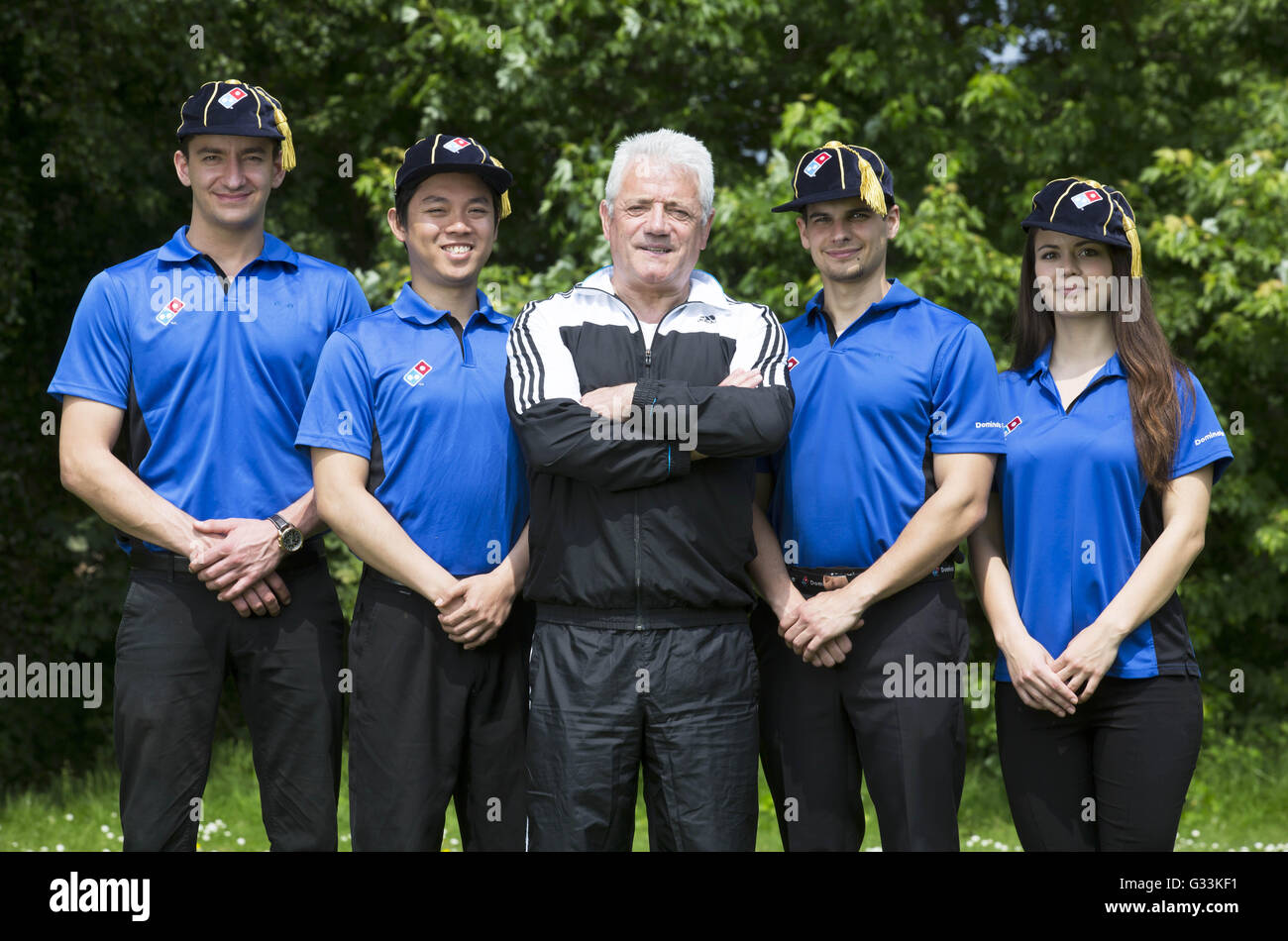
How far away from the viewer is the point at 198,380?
378 cm

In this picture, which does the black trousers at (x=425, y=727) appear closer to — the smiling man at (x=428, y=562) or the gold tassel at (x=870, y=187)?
the smiling man at (x=428, y=562)

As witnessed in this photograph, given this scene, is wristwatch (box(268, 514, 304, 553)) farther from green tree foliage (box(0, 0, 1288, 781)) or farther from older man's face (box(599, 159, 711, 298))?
green tree foliage (box(0, 0, 1288, 781))

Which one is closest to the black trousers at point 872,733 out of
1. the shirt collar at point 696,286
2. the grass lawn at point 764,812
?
the shirt collar at point 696,286

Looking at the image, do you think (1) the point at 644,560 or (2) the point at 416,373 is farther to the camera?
(2) the point at 416,373

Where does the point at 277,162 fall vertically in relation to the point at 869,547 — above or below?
above

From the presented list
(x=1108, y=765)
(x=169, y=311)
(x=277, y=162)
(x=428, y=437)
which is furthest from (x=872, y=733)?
(x=277, y=162)

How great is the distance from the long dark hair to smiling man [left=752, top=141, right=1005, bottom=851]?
11.1 inches

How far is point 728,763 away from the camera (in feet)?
11.1

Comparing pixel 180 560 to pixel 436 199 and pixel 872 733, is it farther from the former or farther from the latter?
pixel 872 733

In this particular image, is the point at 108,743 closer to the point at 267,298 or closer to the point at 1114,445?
the point at 267,298

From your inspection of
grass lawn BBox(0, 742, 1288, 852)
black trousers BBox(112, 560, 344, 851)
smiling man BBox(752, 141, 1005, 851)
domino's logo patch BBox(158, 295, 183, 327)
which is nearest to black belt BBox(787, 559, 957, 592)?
smiling man BBox(752, 141, 1005, 851)

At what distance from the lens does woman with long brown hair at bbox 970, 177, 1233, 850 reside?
357 centimetres

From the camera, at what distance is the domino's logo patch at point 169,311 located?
3801 mm

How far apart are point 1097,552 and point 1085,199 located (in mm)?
983
